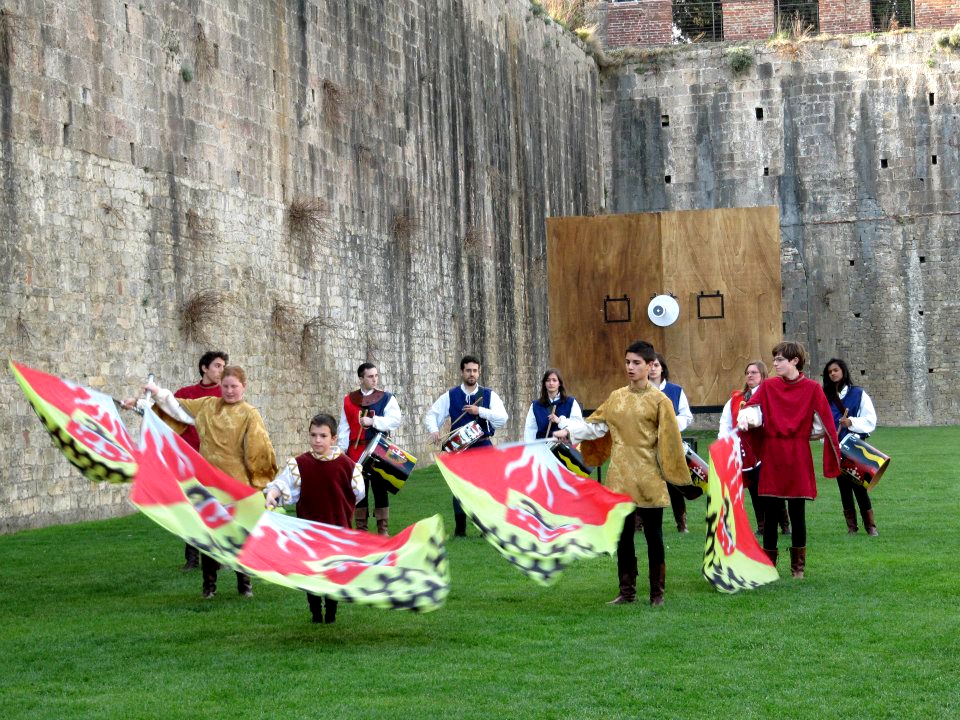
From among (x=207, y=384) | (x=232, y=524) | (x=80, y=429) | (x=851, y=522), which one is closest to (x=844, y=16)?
(x=851, y=522)

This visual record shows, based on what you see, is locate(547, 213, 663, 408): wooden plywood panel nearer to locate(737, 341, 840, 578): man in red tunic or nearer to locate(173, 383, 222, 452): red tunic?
locate(173, 383, 222, 452): red tunic

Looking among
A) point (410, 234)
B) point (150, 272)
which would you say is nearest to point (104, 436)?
point (150, 272)

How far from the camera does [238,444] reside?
30.4ft

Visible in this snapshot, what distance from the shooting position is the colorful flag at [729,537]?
8695mm

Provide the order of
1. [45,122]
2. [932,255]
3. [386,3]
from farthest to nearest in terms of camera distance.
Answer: [932,255]
[386,3]
[45,122]

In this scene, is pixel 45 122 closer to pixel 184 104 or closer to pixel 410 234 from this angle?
pixel 184 104

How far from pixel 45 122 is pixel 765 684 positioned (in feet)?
34.8

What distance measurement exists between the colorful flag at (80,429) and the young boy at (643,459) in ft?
9.14

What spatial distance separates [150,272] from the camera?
16.1 m

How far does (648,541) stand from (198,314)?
31.4ft

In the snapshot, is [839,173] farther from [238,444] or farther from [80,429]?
[80,429]

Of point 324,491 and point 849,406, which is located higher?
point 849,406

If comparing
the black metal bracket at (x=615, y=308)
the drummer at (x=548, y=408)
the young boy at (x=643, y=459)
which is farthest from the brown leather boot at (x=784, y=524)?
the black metal bracket at (x=615, y=308)

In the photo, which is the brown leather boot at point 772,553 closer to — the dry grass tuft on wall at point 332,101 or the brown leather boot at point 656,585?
the brown leather boot at point 656,585
